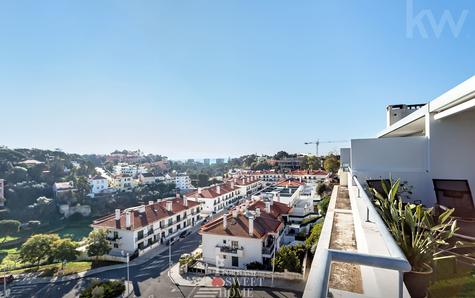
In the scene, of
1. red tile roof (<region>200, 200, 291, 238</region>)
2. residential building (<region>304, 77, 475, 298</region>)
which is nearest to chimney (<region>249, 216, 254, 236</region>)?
red tile roof (<region>200, 200, 291, 238</region>)

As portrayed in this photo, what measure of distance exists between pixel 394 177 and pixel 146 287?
45.8ft

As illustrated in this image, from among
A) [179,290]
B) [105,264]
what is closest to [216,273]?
[179,290]

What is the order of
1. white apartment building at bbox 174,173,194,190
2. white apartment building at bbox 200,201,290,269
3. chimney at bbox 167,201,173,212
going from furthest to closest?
white apartment building at bbox 174,173,194,190
chimney at bbox 167,201,173,212
white apartment building at bbox 200,201,290,269

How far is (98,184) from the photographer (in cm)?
4962

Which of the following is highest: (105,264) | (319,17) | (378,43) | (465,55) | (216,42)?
(216,42)

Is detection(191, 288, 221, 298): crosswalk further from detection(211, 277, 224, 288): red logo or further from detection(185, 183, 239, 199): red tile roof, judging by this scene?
detection(185, 183, 239, 199): red tile roof

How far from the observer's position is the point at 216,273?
15828mm

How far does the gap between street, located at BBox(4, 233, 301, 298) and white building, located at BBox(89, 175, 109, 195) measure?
34.0m

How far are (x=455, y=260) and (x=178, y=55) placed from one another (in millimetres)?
12880

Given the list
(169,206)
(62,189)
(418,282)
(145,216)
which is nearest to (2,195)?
(62,189)

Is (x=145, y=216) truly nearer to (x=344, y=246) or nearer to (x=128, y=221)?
(x=128, y=221)

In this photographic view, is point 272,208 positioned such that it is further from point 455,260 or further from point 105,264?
point 455,260

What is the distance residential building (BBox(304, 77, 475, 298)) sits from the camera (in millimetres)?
1996

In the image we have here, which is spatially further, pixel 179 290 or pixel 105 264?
pixel 105 264
